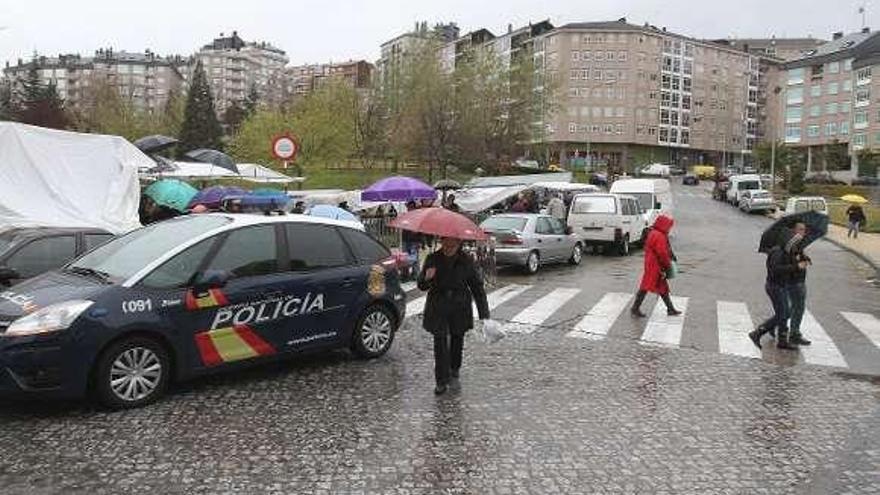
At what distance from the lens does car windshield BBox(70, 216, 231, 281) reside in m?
7.36

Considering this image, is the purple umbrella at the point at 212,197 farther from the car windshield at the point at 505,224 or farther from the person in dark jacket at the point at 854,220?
the person in dark jacket at the point at 854,220

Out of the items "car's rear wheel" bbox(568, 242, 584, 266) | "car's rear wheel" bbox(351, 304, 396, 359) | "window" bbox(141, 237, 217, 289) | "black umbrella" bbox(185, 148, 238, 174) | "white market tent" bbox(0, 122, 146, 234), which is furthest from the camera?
"black umbrella" bbox(185, 148, 238, 174)

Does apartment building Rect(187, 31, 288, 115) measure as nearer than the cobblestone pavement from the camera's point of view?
No

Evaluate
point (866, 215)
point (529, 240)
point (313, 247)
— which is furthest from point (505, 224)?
point (866, 215)

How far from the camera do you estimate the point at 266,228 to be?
820 cm

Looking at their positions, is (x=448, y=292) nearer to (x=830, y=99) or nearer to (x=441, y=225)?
(x=441, y=225)

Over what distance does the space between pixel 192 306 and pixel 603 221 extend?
18.5 m

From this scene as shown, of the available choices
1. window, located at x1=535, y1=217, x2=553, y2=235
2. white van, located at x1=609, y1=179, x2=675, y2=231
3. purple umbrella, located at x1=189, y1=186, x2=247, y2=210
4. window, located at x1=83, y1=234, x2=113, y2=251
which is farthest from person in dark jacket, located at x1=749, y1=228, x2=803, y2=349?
white van, located at x1=609, y1=179, x2=675, y2=231

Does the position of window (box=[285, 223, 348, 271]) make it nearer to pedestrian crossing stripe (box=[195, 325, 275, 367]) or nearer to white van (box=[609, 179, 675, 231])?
pedestrian crossing stripe (box=[195, 325, 275, 367])

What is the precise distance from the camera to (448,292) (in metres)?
8.02

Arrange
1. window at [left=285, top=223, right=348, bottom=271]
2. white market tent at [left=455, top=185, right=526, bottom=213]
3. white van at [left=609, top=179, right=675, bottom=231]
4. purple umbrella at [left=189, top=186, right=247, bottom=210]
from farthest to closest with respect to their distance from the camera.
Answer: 1. white van at [left=609, top=179, right=675, bottom=231]
2. white market tent at [left=455, top=185, right=526, bottom=213]
3. purple umbrella at [left=189, top=186, right=247, bottom=210]
4. window at [left=285, top=223, right=348, bottom=271]

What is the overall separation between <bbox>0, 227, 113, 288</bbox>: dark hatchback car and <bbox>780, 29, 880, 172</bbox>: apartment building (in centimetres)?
9731

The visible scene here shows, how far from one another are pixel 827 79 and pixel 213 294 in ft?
369

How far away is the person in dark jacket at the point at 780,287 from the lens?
34.2ft
